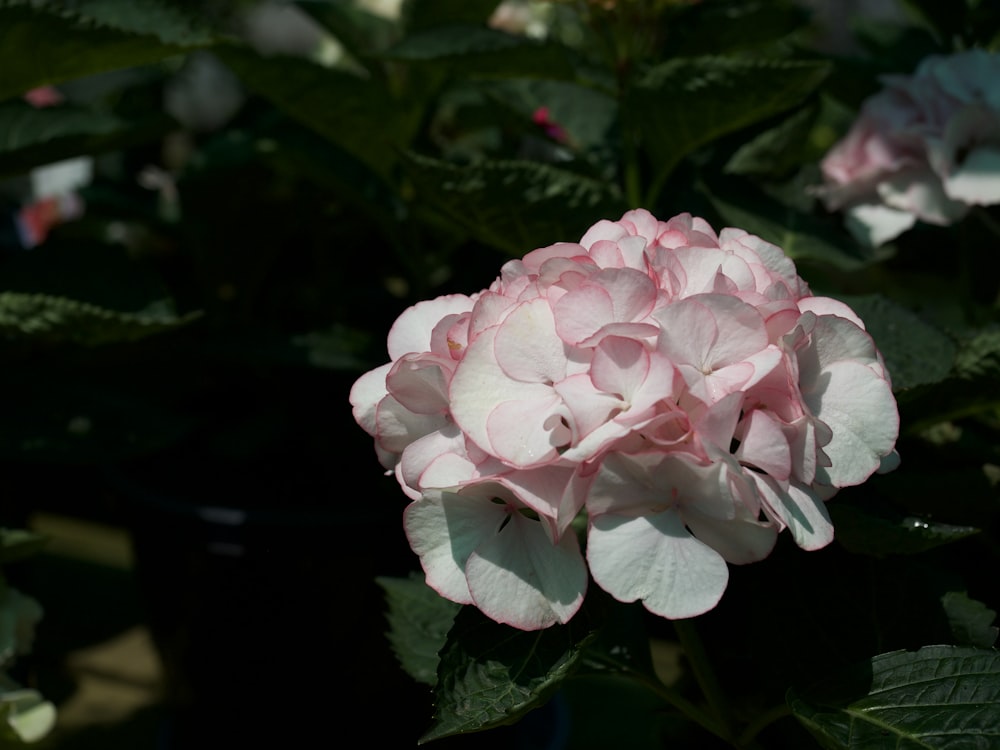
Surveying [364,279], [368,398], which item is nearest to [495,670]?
[368,398]

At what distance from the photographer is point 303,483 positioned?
1.18 meters

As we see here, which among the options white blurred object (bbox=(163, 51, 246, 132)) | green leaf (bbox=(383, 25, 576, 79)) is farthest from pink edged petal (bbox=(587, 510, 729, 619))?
white blurred object (bbox=(163, 51, 246, 132))

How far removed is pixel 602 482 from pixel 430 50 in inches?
19.0

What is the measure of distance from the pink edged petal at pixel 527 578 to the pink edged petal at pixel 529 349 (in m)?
0.08

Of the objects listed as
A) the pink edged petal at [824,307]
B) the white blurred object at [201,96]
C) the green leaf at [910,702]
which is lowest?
the white blurred object at [201,96]

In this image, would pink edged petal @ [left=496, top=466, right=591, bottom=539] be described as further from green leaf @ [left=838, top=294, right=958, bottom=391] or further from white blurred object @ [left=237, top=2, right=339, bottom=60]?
white blurred object @ [left=237, top=2, right=339, bottom=60]

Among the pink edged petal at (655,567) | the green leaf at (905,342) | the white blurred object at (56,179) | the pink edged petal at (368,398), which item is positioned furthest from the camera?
the white blurred object at (56,179)

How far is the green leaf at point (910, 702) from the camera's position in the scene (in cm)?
54

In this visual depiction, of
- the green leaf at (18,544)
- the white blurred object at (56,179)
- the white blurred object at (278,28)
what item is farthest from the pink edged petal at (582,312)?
the white blurred object at (278,28)

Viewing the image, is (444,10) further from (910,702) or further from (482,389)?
(910,702)

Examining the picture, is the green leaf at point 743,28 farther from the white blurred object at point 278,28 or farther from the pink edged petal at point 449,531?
the white blurred object at point 278,28

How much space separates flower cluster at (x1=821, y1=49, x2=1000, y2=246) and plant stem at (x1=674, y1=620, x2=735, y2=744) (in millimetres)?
424

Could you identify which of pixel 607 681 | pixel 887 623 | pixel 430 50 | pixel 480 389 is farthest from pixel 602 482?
pixel 607 681

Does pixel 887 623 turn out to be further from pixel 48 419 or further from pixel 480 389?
pixel 48 419
